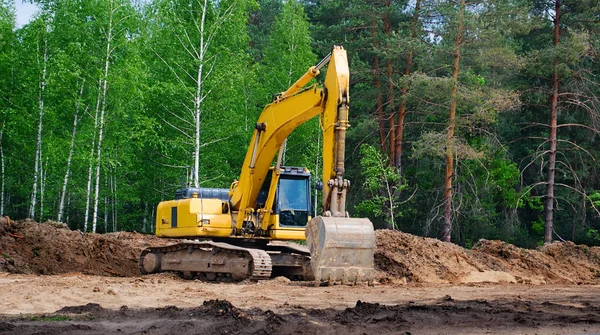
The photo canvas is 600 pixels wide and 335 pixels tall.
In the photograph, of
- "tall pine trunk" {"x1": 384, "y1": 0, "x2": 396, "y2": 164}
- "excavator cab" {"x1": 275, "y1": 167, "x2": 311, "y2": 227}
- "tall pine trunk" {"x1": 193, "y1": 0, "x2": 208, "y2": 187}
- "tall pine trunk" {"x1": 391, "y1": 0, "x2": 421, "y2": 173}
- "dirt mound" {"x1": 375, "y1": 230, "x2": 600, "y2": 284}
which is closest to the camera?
"excavator cab" {"x1": 275, "y1": 167, "x2": 311, "y2": 227}

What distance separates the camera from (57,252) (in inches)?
801

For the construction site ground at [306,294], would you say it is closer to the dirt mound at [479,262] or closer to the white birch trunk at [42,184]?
the dirt mound at [479,262]

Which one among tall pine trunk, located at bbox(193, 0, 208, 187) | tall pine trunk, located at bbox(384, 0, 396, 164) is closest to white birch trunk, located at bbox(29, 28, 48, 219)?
tall pine trunk, located at bbox(193, 0, 208, 187)

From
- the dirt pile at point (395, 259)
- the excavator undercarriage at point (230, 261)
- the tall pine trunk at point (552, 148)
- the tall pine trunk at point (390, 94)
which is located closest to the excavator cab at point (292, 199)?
the excavator undercarriage at point (230, 261)

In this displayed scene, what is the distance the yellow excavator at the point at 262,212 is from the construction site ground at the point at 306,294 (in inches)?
21.6

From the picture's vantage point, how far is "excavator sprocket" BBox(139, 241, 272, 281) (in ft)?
53.5

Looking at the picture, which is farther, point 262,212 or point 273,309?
point 262,212

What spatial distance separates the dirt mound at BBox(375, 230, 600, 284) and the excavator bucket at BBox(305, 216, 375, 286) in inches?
180

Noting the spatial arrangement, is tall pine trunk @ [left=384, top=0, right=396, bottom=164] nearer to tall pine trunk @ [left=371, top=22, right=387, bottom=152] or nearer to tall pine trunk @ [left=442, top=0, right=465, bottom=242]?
tall pine trunk @ [left=371, top=22, right=387, bottom=152]

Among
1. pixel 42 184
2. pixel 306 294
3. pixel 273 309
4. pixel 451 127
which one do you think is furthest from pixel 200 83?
pixel 273 309

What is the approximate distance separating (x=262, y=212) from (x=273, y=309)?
586 cm

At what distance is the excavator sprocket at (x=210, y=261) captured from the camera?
16312mm

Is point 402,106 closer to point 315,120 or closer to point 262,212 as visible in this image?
point 315,120

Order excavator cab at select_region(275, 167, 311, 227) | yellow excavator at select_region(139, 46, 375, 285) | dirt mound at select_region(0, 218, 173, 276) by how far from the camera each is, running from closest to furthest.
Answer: yellow excavator at select_region(139, 46, 375, 285)
excavator cab at select_region(275, 167, 311, 227)
dirt mound at select_region(0, 218, 173, 276)
